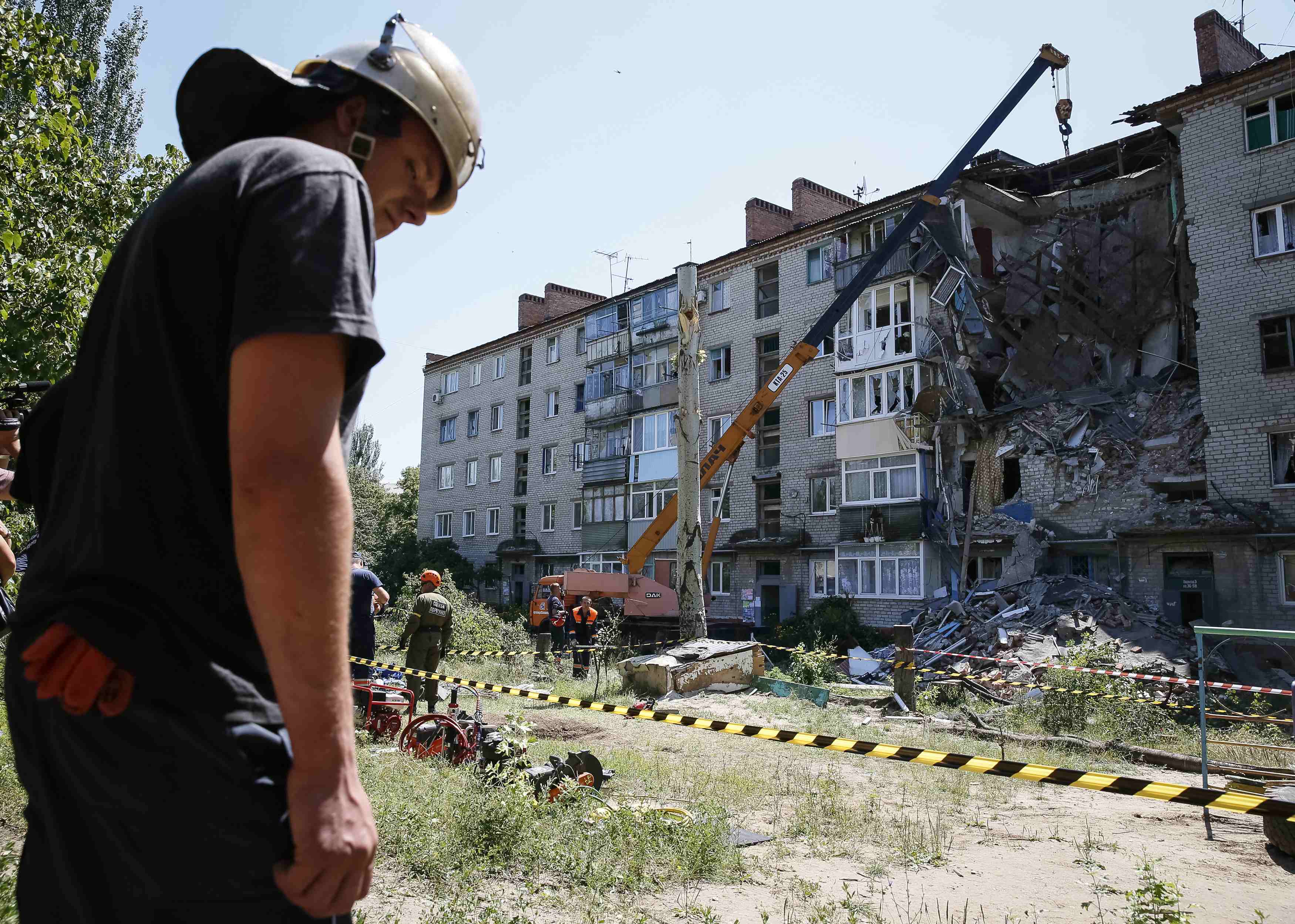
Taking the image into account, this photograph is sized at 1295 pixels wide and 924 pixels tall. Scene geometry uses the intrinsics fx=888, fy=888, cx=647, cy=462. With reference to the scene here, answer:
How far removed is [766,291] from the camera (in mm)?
34938

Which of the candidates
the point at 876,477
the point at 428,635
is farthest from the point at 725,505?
the point at 428,635

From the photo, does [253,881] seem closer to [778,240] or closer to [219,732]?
[219,732]

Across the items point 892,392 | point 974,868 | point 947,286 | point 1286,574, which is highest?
point 947,286

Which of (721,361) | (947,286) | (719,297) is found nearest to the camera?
(947,286)

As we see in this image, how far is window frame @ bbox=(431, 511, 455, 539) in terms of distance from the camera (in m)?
50.2

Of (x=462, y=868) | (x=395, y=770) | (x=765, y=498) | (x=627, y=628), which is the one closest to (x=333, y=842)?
(x=462, y=868)

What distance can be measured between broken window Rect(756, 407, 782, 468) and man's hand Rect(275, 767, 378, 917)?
31739 millimetres

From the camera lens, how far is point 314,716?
1182 mm

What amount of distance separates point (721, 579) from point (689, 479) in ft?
53.8

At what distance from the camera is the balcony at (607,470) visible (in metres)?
38.8

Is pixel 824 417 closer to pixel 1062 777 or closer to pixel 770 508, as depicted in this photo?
pixel 770 508

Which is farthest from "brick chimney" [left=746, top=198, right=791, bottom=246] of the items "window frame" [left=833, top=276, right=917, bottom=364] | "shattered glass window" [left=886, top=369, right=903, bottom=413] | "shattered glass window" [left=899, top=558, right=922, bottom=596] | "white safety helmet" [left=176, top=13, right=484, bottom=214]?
"white safety helmet" [left=176, top=13, right=484, bottom=214]

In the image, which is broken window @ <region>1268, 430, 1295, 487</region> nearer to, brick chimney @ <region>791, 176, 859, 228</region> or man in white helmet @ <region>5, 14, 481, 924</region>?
brick chimney @ <region>791, 176, 859, 228</region>

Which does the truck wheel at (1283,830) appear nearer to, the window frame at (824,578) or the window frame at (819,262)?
the window frame at (824,578)
